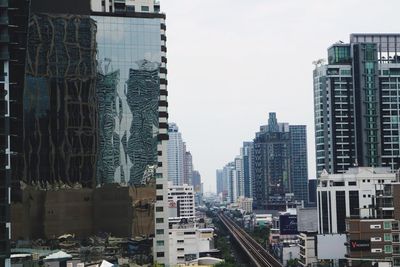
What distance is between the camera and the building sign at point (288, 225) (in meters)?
113

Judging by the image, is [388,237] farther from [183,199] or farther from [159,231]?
[183,199]

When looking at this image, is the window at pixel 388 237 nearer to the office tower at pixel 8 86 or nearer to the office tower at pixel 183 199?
the office tower at pixel 8 86

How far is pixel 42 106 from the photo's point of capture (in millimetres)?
57531

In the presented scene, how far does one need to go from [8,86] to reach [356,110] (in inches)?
2774

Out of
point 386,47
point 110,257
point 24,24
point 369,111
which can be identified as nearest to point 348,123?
point 369,111

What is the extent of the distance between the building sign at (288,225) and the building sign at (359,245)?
50119mm

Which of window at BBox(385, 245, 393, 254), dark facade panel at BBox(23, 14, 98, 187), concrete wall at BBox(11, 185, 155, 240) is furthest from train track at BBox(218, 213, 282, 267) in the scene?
dark facade panel at BBox(23, 14, 98, 187)

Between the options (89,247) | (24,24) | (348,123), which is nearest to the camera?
(24,24)

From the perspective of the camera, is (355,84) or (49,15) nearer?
(49,15)

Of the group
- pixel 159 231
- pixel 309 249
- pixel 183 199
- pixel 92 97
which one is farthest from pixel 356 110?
pixel 183 199

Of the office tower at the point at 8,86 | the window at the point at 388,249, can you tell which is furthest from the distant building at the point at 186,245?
the office tower at the point at 8,86

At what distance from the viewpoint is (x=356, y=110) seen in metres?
95.8

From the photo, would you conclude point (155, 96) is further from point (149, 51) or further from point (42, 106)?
point (42, 106)

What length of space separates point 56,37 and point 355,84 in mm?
50776
